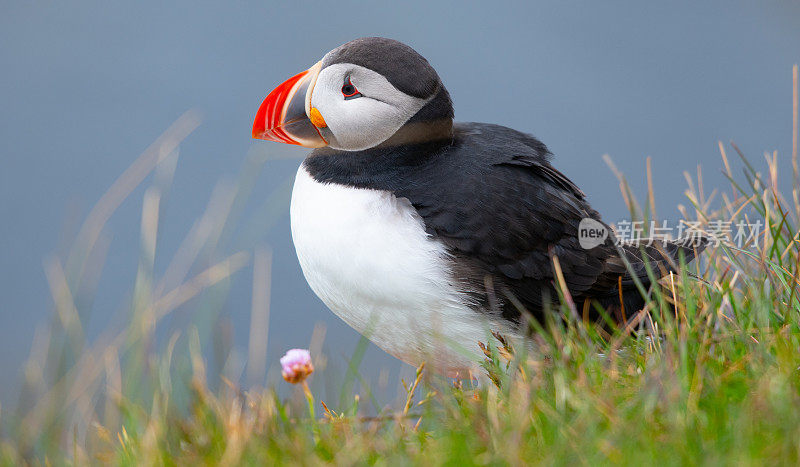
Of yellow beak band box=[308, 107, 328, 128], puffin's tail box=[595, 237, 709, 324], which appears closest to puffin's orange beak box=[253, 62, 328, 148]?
yellow beak band box=[308, 107, 328, 128]

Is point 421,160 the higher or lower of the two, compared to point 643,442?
higher

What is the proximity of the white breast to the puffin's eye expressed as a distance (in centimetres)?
28

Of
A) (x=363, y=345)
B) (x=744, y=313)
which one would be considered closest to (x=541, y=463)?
(x=363, y=345)

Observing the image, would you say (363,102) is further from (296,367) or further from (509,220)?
(296,367)

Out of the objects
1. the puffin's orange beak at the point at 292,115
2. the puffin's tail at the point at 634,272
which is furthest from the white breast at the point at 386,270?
the puffin's tail at the point at 634,272

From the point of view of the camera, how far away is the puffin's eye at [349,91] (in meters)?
2.64

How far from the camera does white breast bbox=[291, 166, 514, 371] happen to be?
256 centimetres

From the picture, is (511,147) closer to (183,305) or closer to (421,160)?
(421,160)

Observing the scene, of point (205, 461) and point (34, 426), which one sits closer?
point (205, 461)

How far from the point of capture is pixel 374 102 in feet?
8.59

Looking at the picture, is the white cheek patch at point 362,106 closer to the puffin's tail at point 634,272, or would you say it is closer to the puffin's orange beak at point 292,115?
the puffin's orange beak at point 292,115

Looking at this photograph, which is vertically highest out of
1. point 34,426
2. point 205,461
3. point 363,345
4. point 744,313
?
point 744,313

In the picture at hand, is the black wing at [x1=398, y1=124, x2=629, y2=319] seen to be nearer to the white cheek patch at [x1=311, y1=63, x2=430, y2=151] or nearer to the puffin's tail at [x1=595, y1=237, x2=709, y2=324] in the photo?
the puffin's tail at [x1=595, y1=237, x2=709, y2=324]

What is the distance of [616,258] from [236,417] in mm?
1507
